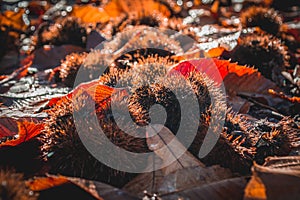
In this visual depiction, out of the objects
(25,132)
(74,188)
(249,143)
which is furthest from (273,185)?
(25,132)

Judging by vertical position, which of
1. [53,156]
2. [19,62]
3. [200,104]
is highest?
[200,104]

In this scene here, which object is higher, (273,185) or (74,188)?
(273,185)

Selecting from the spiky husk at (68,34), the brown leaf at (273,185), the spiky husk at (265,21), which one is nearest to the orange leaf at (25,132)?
the brown leaf at (273,185)

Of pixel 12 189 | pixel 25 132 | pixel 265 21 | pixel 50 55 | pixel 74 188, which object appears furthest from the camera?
pixel 265 21

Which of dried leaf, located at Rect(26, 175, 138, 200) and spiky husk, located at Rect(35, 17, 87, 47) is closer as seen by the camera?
dried leaf, located at Rect(26, 175, 138, 200)

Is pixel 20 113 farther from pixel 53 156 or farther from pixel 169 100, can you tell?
pixel 169 100

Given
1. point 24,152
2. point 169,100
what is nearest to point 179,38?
point 169,100

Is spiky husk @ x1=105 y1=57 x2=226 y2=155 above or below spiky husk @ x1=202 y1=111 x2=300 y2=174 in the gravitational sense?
above

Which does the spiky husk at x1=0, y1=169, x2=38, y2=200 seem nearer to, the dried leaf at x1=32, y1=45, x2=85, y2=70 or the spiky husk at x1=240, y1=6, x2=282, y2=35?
the dried leaf at x1=32, y1=45, x2=85, y2=70

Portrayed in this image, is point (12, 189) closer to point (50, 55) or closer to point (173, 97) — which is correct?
point (173, 97)

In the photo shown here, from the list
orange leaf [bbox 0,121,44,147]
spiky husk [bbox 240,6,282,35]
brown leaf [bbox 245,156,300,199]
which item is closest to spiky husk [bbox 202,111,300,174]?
brown leaf [bbox 245,156,300,199]

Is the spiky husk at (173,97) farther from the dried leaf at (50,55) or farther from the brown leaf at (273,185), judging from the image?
the dried leaf at (50,55)
